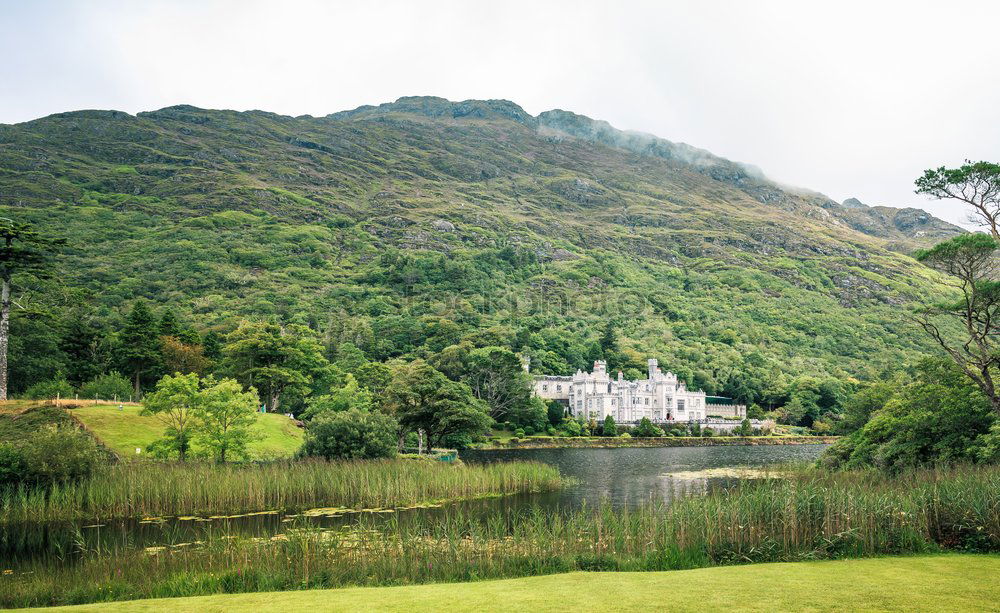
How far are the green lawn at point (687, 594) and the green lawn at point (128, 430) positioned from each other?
2331 cm

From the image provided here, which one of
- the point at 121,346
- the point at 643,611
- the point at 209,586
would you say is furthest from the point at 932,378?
the point at 121,346

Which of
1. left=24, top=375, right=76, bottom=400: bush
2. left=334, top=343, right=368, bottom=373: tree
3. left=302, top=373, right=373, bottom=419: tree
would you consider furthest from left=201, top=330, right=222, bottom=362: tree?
left=302, top=373, right=373, bottom=419: tree

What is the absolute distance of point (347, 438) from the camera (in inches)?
1294

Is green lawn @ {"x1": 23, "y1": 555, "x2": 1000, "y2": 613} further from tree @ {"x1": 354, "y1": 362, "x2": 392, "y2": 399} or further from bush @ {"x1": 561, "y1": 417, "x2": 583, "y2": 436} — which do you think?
bush @ {"x1": 561, "y1": 417, "x2": 583, "y2": 436}

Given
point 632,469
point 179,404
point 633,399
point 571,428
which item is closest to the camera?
point 179,404

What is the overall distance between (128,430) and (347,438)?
37.1 ft

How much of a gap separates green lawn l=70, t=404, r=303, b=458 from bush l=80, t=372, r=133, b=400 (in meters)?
10.1

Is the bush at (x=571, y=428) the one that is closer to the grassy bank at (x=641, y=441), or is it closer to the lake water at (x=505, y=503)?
the grassy bank at (x=641, y=441)

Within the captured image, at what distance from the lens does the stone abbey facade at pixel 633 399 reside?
9262 centimetres

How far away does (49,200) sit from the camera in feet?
512

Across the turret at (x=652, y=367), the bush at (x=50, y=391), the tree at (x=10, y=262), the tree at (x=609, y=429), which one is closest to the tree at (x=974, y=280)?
the tree at (x=10, y=262)

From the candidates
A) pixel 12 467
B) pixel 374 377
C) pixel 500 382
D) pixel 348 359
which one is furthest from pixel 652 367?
pixel 12 467

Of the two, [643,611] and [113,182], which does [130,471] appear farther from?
[113,182]

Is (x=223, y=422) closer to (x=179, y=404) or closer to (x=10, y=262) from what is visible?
(x=179, y=404)
